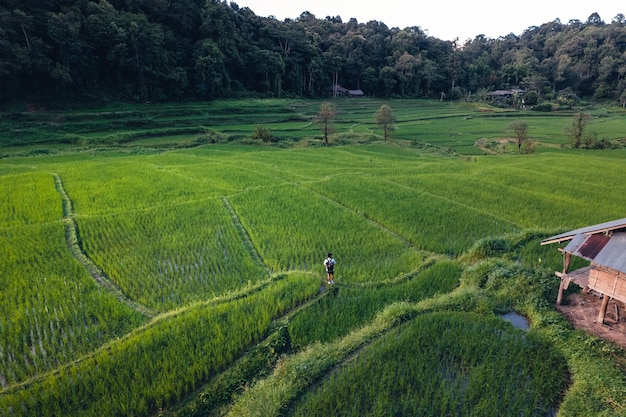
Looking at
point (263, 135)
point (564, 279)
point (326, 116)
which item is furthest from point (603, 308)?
point (263, 135)

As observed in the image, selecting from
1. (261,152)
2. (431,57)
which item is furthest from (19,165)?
(431,57)

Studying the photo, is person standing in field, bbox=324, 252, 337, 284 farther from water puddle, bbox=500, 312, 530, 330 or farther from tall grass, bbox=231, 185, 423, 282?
water puddle, bbox=500, 312, 530, 330

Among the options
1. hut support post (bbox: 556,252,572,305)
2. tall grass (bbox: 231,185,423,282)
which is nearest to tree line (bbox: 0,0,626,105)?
tall grass (bbox: 231,185,423,282)

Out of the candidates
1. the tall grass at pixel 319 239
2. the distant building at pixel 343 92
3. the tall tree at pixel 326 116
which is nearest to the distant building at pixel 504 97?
the distant building at pixel 343 92

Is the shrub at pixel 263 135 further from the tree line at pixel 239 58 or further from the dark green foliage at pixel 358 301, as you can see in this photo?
the dark green foliage at pixel 358 301

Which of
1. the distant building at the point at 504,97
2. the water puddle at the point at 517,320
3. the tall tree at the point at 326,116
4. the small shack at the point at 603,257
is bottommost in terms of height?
the water puddle at the point at 517,320

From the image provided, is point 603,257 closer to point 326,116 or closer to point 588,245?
point 588,245

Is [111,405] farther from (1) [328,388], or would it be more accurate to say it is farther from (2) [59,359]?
(1) [328,388]

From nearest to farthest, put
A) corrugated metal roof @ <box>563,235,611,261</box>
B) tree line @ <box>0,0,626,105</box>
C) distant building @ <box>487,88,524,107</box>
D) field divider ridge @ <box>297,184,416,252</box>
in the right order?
corrugated metal roof @ <box>563,235,611,261</box>, field divider ridge @ <box>297,184,416,252</box>, tree line @ <box>0,0,626,105</box>, distant building @ <box>487,88,524,107</box>
